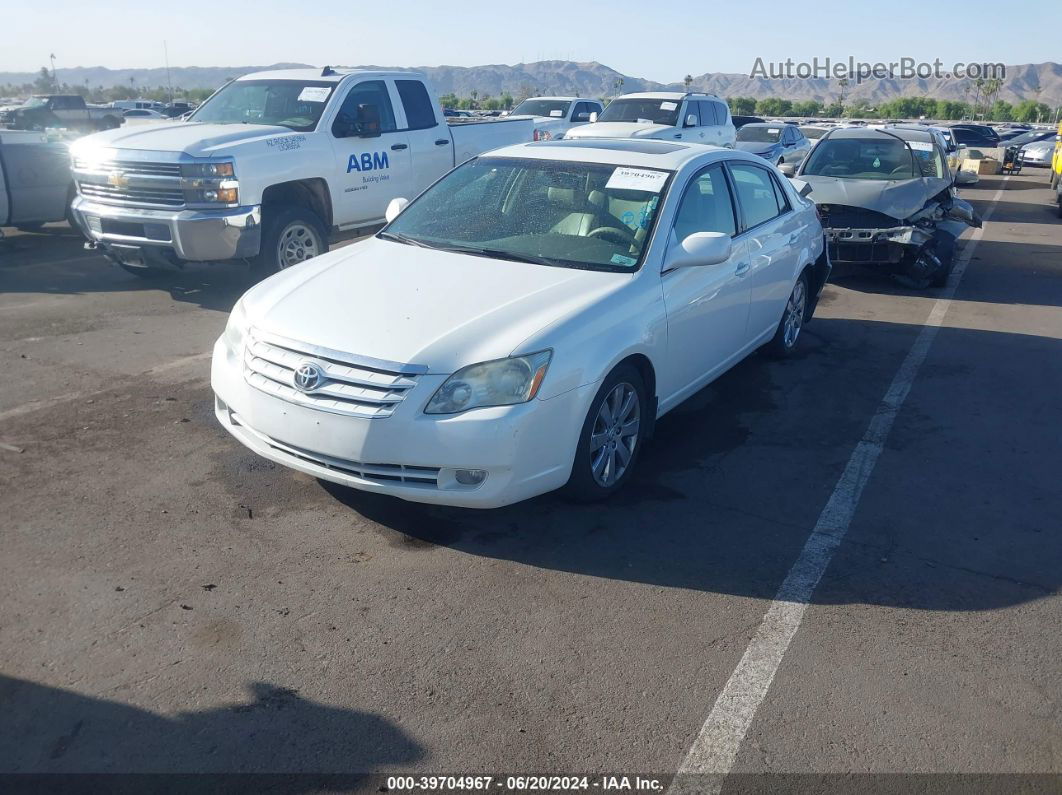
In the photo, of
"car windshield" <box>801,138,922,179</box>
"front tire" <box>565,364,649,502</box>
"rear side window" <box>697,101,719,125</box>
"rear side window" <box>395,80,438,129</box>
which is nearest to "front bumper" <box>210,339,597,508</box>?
"front tire" <box>565,364,649,502</box>

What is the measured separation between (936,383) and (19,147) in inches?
415

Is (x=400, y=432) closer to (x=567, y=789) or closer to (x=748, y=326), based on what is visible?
(x=567, y=789)

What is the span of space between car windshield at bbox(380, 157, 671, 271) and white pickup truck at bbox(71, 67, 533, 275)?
3011 millimetres

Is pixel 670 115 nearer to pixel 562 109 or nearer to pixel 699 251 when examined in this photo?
pixel 562 109

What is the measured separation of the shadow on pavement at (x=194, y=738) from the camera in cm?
286

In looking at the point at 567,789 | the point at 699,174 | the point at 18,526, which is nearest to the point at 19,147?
the point at 18,526

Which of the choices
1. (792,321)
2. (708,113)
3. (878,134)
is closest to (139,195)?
(792,321)

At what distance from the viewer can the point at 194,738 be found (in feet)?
9.74

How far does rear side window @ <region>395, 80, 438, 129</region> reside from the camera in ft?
32.6

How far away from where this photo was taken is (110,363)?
6801 millimetres

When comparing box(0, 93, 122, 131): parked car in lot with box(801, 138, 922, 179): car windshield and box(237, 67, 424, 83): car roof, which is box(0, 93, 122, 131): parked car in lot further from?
box(801, 138, 922, 179): car windshield

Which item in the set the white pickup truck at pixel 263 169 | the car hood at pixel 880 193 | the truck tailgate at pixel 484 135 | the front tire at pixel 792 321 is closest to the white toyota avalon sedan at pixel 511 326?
the front tire at pixel 792 321

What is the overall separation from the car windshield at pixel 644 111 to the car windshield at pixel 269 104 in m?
8.32

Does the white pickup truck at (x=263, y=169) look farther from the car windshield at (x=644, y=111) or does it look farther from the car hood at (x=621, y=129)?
the car windshield at (x=644, y=111)
